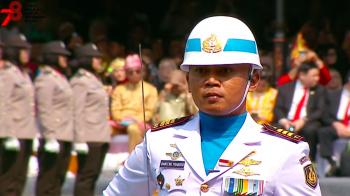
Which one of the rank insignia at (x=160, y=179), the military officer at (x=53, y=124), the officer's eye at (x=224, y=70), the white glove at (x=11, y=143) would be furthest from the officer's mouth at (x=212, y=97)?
the white glove at (x=11, y=143)

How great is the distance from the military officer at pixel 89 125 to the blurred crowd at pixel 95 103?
1 cm

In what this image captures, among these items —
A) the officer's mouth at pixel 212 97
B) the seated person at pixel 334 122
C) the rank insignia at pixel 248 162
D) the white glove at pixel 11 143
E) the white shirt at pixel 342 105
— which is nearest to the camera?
the officer's mouth at pixel 212 97

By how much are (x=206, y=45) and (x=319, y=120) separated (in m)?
9.65

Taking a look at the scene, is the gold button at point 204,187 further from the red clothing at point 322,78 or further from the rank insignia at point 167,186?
the red clothing at point 322,78

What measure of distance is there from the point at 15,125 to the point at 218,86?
877 centimetres

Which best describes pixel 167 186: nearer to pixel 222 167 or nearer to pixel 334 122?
pixel 222 167

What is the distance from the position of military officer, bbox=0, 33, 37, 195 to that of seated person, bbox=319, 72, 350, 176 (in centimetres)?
305

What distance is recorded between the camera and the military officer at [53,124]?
13.5 metres

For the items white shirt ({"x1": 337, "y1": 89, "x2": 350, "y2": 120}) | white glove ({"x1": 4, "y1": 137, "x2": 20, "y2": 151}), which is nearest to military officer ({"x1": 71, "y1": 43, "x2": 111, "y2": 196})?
white glove ({"x1": 4, "y1": 137, "x2": 20, "y2": 151})

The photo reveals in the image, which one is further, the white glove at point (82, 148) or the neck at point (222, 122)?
the white glove at point (82, 148)

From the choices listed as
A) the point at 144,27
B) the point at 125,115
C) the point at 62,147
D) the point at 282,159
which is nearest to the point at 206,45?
the point at 282,159

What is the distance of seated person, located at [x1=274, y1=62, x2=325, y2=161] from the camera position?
14.4 meters

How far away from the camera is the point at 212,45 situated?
496 centimetres

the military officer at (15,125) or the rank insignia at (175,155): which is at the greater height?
the rank insignia at (175,155)
